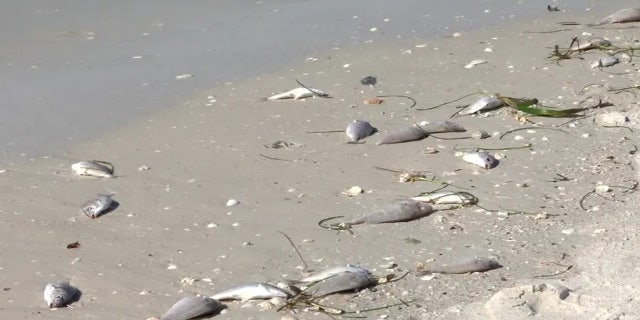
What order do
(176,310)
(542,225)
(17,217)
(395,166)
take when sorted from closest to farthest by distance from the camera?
(176,310) → (542,225) → (17,217) → (395,166)

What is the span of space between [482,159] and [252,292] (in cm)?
191

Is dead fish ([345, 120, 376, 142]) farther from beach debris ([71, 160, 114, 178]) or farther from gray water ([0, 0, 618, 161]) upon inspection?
gray water ([0, 0, 618, 161])

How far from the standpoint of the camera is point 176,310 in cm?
464

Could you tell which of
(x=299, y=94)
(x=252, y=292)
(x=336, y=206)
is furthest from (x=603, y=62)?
(x=252, y=292)

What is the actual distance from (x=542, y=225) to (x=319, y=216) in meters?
1.07

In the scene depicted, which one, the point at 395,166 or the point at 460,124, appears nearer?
the point at 395,166

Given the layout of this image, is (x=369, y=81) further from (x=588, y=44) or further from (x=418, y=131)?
(x=588, y=44)

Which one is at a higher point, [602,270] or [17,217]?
[602,270]

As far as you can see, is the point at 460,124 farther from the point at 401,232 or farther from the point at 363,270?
the point at 363,270

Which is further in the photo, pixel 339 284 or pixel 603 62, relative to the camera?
pixel 603 62

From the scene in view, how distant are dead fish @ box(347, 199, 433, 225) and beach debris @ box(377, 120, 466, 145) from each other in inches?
42.2

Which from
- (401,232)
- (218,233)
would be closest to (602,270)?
(401,232)

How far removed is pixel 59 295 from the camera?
4863mm

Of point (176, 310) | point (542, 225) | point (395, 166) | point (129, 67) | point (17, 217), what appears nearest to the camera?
point (176, 310)
